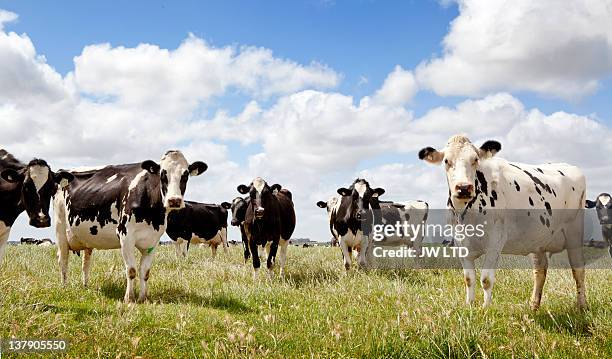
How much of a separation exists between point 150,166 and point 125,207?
97 centimetres

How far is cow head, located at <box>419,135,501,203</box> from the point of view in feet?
22.7

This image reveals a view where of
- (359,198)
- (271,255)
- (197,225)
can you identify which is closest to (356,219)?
(359,198)

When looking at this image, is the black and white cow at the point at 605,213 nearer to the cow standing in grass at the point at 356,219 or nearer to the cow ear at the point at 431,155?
the cow standing in grass at the point at 356,219

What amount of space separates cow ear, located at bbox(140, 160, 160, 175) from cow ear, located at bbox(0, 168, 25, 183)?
2.01 metres

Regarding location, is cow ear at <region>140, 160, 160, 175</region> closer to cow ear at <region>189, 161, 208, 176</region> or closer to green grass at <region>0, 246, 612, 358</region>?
cow ear at <region>189, 161, 208, 176</region>

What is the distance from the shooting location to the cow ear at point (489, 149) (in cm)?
760

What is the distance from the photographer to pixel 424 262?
14.9 meters

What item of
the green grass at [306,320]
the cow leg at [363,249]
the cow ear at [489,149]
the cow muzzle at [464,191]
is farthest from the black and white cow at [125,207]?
the cow leg at [363,249]

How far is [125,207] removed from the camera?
9.37 m

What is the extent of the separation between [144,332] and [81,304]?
2533 mm

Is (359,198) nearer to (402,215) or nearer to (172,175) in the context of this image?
(402,215)

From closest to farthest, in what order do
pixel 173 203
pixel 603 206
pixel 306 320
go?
pixel 306 320
pixel 173 203
pixel 603 206

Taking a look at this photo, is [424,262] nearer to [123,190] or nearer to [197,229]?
[123,190]

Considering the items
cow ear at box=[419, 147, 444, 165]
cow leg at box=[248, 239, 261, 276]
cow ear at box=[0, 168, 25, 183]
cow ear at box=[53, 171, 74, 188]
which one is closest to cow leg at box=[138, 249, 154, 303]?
cow ear at box=[53, 171, 74, 188]
